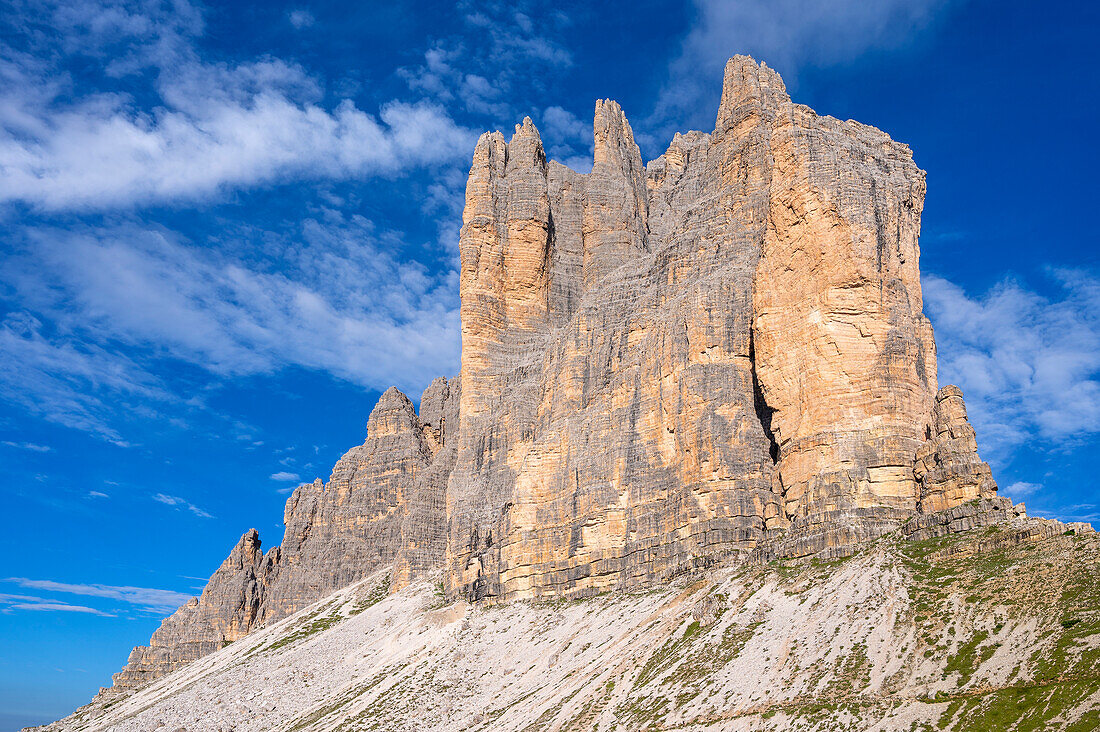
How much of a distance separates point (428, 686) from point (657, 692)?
30.8 meters

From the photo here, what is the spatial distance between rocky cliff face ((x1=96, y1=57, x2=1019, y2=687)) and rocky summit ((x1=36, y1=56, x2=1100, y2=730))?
10.7 inches

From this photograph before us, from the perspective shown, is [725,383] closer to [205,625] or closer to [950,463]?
[950,463]

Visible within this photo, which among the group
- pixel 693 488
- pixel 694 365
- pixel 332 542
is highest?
pixel 332 542

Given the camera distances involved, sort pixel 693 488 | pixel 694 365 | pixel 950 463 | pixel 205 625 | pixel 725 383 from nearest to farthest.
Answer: pixel 950 463 → pixel 693 488 → pixel 725 383 → pixel 694 365 → pixel 205 625

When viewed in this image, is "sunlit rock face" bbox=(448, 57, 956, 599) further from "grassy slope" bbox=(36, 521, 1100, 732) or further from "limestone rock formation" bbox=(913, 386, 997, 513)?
"grassy slope" bbox=(36, 521, 1100, 732)

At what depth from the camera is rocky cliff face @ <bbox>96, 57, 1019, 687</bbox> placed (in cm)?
7606

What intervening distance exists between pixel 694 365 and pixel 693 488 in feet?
38.4

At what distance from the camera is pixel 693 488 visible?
87.4m

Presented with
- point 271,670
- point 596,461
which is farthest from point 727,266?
point 271,670

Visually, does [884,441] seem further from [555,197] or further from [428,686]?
[555,197]

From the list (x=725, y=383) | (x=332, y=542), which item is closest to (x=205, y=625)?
(x=332, y=542)

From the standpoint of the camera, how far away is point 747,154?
9744cm

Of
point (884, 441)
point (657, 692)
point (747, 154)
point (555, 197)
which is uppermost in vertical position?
point (555, 197)

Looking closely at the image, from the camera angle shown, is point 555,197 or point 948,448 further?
point 555,197
